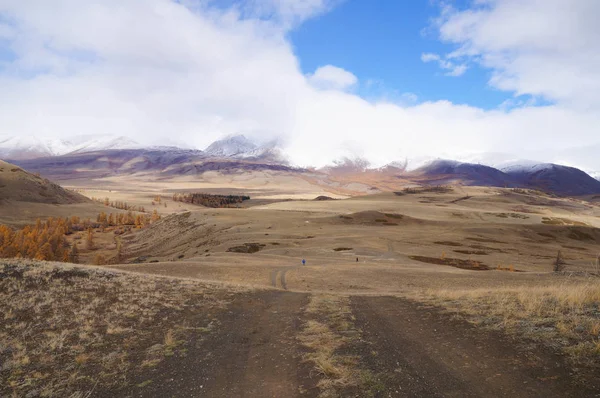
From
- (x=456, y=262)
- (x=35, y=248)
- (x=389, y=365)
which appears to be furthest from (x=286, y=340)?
(x=35, y=248)

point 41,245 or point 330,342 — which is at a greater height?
point 330,342

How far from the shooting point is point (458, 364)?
28.8ft

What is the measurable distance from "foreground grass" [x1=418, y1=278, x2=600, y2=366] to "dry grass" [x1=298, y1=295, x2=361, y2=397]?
468 centimetres

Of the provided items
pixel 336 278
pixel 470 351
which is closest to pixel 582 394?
pixel 470 351

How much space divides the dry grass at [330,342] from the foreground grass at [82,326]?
4.60 metres

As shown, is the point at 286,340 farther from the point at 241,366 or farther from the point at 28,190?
the point at 28,190

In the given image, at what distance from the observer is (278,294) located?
21.7 meters

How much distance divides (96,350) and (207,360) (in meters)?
3.87

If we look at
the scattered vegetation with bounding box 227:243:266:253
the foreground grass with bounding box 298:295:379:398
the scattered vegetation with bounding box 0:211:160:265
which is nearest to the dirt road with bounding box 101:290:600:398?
the foreground grass with bounding box 298:295:379:398

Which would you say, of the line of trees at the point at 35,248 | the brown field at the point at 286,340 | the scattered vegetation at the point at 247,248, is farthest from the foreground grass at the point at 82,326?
the line of trees at the point at 35,248

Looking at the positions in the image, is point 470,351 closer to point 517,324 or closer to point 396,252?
point 517,324

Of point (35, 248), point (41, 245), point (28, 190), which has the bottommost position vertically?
point (41, 245)

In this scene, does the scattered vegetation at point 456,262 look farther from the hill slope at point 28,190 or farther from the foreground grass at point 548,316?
the hill slope at point 28,190

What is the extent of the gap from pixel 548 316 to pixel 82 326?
16.4 meters
